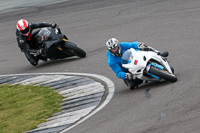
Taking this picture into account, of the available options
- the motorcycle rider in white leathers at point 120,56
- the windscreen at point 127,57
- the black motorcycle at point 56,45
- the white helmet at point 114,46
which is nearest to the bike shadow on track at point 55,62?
the black motorcycle at point 56,45

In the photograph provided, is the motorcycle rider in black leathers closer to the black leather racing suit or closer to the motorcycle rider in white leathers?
the black leather racing suit

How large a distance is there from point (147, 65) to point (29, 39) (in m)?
5.68

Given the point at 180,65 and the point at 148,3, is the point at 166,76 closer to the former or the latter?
the point at 180,65

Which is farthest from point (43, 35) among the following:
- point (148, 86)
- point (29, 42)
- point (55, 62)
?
→ point (148, 86)

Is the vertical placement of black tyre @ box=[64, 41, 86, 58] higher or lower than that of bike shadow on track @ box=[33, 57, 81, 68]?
higher

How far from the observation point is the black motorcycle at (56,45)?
1345 cm

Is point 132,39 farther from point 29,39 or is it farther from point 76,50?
point 29,39

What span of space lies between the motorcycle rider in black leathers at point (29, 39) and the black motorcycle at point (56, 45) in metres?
0.19

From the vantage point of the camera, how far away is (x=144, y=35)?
14312 millimetres

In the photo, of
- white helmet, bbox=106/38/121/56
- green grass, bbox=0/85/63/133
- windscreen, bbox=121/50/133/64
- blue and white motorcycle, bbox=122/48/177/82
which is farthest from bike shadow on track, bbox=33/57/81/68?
blue and white motorcycle, bbox=122/48/177/82

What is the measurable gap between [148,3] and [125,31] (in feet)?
12.6

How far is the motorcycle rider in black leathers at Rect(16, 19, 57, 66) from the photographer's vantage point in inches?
534

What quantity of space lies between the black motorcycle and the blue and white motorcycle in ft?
13.4

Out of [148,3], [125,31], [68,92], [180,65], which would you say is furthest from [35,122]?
[148,3]
